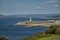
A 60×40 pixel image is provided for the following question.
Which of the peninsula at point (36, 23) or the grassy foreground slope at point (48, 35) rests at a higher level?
the peninsula at point (36, 23)

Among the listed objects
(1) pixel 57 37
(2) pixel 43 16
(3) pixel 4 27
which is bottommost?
(1) pixel 57 37

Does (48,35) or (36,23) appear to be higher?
(36,23)

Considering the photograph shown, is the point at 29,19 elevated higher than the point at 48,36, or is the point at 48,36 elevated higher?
the point at 29,19

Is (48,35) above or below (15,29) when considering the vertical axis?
below

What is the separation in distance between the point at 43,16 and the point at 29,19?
235mm

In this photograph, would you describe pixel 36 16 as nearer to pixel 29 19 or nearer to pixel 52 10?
pixel 29 19

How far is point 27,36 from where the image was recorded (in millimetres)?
2215

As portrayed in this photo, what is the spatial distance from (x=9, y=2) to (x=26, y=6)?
29 centimetres

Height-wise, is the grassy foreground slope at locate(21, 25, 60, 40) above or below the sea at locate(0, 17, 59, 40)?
below

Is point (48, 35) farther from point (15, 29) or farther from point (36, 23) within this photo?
point (15, 29)

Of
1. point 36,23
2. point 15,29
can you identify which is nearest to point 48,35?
point 36,23

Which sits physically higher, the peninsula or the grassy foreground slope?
Answer: the peninsula

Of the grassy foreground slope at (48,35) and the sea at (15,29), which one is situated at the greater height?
the sea at (15,29)

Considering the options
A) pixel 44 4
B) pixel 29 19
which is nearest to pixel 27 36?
pixel 29 19
